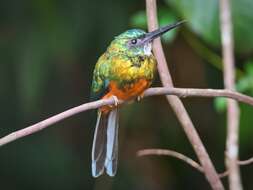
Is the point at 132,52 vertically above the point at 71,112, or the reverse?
the point at 132,52

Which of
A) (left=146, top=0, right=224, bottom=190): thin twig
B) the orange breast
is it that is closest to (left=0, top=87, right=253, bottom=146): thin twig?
(left=146, top=0, right=224, bottom=190): thin twig

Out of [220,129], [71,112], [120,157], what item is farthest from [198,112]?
[71,112]

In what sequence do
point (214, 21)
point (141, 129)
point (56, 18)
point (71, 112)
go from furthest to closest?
point (141, 129)
point (56, 18)
point (214, 21)
point (71, 112)

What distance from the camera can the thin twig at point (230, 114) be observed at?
2180 mm

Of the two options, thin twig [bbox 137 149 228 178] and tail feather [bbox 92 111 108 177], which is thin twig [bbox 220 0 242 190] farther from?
tail feather [bbox 92 111 108 177]

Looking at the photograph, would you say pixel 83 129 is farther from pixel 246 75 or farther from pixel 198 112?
pixel 246 75

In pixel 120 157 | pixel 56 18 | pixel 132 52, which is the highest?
pixel 56 18

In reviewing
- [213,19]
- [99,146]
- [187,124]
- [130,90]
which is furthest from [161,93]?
[213,19]

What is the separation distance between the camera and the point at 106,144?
2.50 metres

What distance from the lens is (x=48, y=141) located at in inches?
146

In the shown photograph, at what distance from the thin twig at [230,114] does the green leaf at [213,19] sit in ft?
1.11

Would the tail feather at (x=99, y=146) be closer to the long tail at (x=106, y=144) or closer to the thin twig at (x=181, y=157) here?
the long tail at (x=106, y=144)

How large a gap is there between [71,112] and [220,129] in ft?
6.35

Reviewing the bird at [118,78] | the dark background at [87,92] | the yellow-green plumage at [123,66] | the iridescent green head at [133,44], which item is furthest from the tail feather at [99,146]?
the dark background at [87,92]
